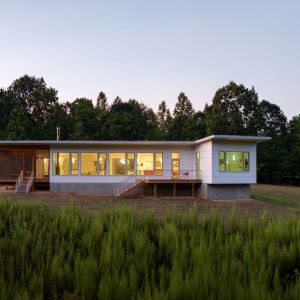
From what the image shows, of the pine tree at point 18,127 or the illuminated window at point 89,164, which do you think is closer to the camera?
the illuminated window at point 89,164

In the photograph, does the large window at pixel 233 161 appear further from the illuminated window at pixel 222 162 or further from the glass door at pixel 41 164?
the glass door at pixel 41 164

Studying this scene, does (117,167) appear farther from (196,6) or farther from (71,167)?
(196,6)

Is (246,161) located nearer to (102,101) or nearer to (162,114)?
(102,101)

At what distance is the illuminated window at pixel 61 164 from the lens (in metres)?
33.2

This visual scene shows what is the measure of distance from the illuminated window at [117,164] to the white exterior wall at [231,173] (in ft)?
27.5

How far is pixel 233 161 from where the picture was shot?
29.8 metres

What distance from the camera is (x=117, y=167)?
33406 mm

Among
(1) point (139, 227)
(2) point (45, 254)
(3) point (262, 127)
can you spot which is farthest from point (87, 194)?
(3) point (262, 127)

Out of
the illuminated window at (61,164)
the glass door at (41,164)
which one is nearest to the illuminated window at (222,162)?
the illuminated window at (61,164)

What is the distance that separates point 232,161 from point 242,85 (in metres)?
41.2

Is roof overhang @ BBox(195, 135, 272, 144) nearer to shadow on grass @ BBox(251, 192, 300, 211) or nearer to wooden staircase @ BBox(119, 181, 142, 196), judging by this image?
shadow on grass @ BBox(251, 192, 300, 211)

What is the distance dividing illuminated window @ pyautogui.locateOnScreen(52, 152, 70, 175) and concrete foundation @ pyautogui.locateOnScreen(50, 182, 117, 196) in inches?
40.2

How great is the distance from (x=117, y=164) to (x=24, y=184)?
317 inches

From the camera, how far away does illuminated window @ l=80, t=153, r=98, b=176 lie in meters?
33.3
